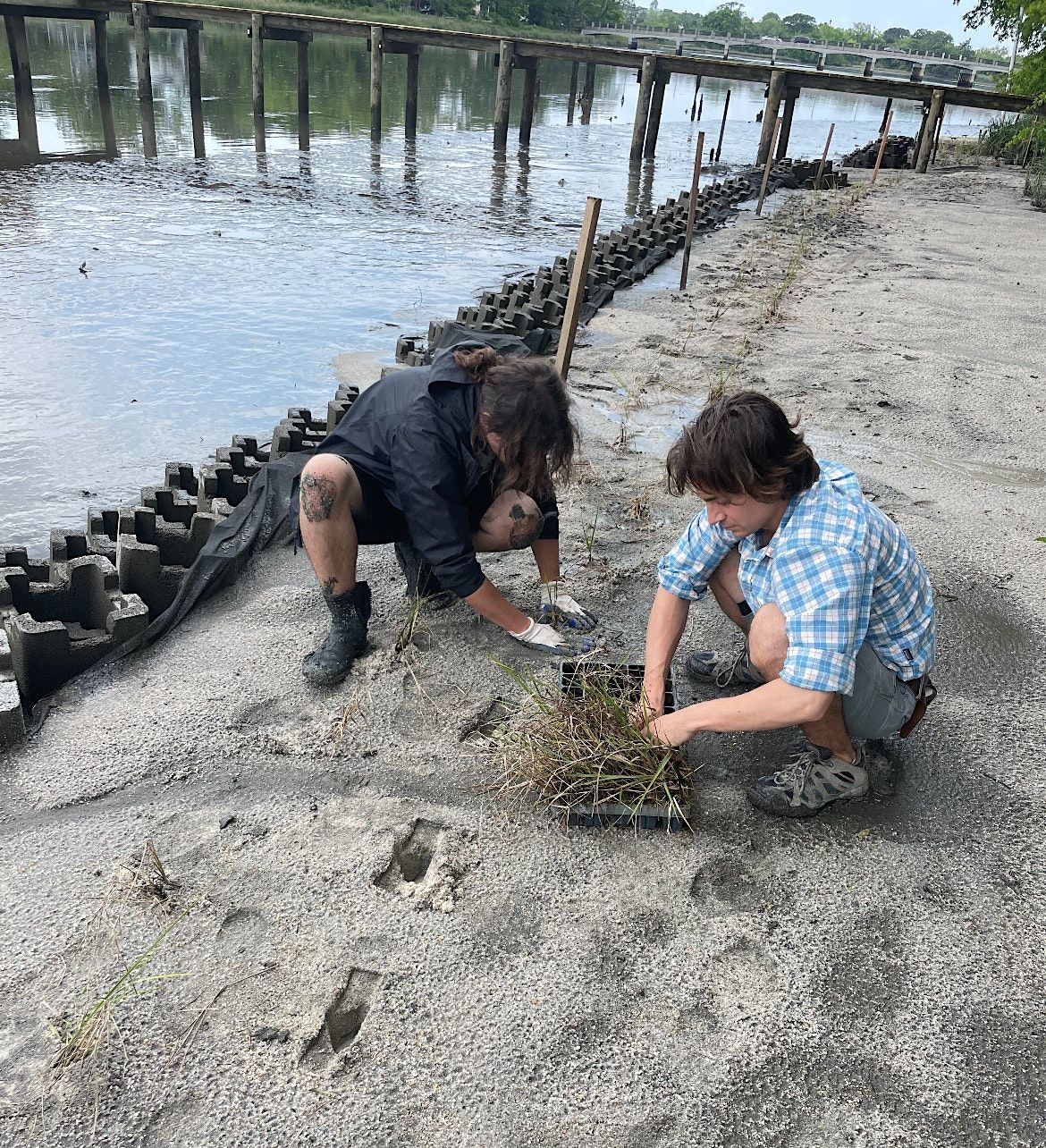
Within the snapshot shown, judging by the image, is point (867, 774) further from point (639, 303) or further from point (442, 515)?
point (639, 303)

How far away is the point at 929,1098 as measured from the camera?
197 centimetres

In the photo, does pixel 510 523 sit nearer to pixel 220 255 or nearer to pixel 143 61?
pixel 220 255

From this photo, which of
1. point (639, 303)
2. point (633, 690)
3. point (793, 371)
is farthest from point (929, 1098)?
point (639, 303)

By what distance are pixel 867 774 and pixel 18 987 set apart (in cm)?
222

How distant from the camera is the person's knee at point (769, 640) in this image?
2424 millimetres

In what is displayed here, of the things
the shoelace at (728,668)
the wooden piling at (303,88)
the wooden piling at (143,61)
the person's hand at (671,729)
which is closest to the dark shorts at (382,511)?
the shoelace at (728,668)

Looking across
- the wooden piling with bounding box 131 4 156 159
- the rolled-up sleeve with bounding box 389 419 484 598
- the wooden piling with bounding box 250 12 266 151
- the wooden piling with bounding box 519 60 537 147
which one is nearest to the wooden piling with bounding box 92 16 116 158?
the wooden piling with bounding box 131 4 156 159

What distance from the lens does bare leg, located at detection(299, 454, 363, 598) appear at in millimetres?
3197

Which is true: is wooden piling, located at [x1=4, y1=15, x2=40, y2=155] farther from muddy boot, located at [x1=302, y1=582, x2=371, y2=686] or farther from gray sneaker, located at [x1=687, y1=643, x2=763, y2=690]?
gray sneaker, located at [x1=687, y1=643, x2=763, y2=690]

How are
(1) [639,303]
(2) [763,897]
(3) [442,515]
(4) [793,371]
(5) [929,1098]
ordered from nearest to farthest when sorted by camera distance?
(5) [929,1098], (2) [763,897], (3) [442,515], (4) [793,371], (1) [639,303]

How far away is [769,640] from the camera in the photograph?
2.46 meters

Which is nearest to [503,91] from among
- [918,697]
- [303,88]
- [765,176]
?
[303,88]

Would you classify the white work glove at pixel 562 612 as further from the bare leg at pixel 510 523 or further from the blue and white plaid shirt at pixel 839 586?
the blue and white plaid shirt at pixel 839 586

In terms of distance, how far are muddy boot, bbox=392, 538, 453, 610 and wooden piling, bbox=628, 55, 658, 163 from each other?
20.3 metres
